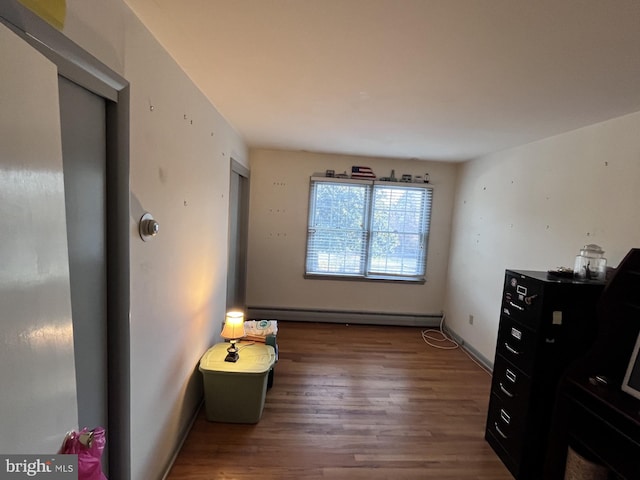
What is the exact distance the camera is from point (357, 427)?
7.72 feet

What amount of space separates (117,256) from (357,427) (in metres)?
2.06

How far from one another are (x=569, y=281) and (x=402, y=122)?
1.63m

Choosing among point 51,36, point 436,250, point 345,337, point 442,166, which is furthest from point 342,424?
point 442,166

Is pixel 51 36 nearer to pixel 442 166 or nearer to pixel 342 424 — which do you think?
pixel 342 424

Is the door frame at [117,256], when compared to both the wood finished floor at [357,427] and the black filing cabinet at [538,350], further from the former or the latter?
the black filing cabinet at [538,350]

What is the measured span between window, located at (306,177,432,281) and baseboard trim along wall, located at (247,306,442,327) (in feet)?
1.80

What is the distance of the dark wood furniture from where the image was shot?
1.62 meters

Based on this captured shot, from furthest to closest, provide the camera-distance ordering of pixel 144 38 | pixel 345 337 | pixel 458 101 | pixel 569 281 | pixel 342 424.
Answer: pixel 345 337 → pixel 342 424 → pixel 458 101 → pixel 569 281 → pixel 144 38

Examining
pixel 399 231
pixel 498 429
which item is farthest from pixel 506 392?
pixel 399 231

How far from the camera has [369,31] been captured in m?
1.29

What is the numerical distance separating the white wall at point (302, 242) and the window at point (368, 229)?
14 centimetres

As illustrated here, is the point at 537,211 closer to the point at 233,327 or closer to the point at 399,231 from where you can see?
the point at 399,231

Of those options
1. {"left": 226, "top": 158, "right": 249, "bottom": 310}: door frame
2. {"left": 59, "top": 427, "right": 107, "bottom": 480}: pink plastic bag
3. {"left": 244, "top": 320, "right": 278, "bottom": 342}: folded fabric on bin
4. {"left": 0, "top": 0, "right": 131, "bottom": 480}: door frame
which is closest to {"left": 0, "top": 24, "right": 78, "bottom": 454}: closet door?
{"left": 59, "top": 427, "right": 107, "bottom": 480}: pink plastic bag

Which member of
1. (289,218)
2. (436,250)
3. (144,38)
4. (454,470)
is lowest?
(454,470)
